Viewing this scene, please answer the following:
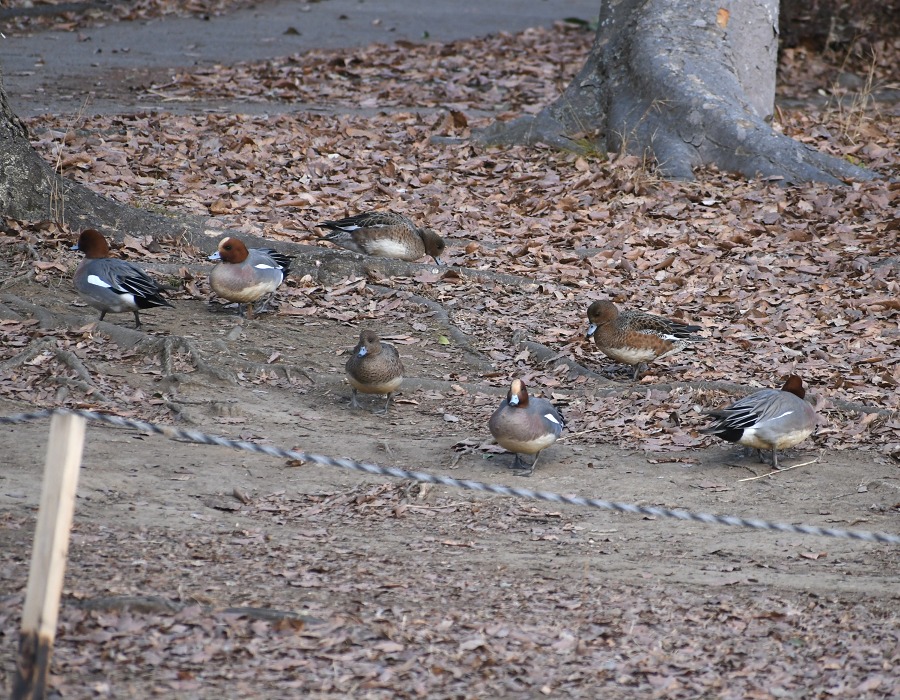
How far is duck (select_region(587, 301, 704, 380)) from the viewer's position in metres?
7.75

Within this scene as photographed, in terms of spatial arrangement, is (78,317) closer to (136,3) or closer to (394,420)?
(394,420)

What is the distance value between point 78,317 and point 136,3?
14327mm

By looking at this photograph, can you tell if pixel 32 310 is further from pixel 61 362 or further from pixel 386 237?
pixel 386 237

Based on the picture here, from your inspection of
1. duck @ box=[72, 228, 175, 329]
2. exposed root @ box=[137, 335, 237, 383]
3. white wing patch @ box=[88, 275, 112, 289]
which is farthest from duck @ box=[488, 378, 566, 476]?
white wing patch @ box=[88, 275, 112, 289]

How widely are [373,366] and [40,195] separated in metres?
3.82

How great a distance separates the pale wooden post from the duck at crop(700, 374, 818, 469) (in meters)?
4.24

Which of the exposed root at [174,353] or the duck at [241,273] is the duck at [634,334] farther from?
the exposed root at [174,353]

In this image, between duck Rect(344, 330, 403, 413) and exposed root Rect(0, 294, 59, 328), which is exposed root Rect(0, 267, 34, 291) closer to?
exposed root Rect(0, 294, 59, 328)

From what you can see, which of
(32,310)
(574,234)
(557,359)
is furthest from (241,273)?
(574,234)

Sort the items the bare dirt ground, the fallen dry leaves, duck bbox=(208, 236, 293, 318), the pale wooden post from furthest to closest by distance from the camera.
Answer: duck bbox=(208, 236, 293, 318) → the fallen dry leaves → the bare dirt ground → the pale wooden post

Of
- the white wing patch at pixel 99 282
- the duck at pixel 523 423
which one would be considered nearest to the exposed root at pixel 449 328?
the duck at pixel 523 423

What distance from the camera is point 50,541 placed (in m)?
3.48

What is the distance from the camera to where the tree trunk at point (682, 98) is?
12070mm

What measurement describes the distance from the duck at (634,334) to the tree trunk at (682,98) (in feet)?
14.9
